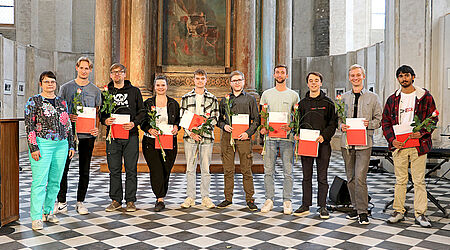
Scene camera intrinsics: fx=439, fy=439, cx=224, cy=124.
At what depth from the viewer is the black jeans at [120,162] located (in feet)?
19.4

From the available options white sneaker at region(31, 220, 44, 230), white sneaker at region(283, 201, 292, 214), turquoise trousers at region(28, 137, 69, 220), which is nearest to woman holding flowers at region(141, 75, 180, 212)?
turquoise trousers at region(28, 137, 69, 220)

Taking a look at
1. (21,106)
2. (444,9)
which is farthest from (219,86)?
(21,106)

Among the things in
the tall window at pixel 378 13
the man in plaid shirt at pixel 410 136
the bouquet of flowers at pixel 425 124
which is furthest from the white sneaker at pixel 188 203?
the tall window at pixel 378 13

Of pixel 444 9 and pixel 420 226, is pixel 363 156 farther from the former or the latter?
pixel 444 9

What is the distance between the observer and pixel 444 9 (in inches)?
381

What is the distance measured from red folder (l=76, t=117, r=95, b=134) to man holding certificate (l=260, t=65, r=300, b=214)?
223cm

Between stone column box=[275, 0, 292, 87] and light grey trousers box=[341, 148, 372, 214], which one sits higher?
stone column box=[275, 0, 292, 87]

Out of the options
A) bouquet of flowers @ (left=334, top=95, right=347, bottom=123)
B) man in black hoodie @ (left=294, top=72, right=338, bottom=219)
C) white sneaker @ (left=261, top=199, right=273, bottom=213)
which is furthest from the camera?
white sneaker @ (left=261, top=199, right=273, bottom=213)

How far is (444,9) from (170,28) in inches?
296

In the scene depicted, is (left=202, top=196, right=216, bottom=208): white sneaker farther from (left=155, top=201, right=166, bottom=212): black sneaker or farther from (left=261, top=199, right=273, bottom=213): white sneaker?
(left=261, top=199, right=273, bottom=213): white sneaker

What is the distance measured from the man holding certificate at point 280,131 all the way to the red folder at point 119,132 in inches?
71.3

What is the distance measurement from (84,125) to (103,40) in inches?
356

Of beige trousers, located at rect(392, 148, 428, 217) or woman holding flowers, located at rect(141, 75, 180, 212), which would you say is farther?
woman holding flowers, located at rect(141, 75, 180, 212)

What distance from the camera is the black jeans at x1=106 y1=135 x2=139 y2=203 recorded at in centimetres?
590
